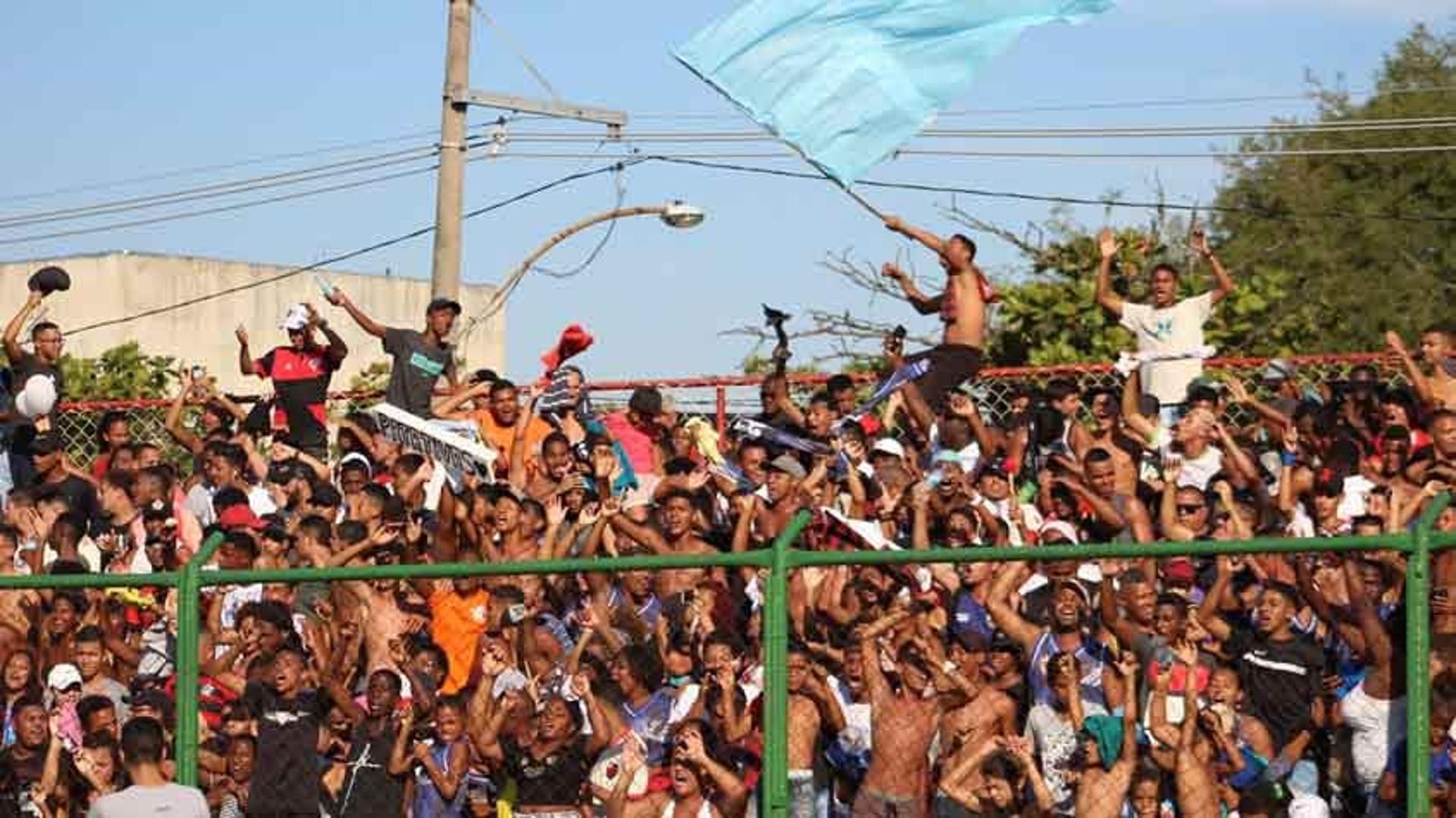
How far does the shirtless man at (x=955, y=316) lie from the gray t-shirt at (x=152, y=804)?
6.50 meters

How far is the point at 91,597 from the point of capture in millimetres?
12523

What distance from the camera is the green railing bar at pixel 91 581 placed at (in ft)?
36.1

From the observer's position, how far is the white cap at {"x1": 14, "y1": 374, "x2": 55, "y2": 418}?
17.7 meters

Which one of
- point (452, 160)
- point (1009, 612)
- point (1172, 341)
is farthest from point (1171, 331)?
point (452, 160)

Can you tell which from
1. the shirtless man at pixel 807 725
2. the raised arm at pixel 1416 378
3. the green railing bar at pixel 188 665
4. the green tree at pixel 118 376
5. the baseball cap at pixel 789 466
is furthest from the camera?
the green tree at pixel 118 376

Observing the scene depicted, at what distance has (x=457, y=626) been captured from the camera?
12.1 m

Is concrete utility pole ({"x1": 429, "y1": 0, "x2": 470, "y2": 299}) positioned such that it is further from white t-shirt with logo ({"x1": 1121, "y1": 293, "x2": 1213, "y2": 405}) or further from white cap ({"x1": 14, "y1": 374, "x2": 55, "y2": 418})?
white t-shirt with logo ({"x1": 1121, "y1": 293, "x2": 1213, "y2": 405})

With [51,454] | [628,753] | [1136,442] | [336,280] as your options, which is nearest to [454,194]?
[51,454]

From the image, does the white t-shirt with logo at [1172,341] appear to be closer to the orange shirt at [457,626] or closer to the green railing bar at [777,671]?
the orange shirt at [457,626]

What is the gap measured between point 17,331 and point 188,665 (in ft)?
23.5

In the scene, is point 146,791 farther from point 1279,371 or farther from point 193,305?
point 193,305

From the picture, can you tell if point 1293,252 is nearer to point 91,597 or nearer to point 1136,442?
point 1136,442

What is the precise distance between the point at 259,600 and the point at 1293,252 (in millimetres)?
31174

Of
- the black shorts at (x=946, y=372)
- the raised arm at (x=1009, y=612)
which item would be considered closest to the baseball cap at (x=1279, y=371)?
the black shorts at (x=946, y=372)
